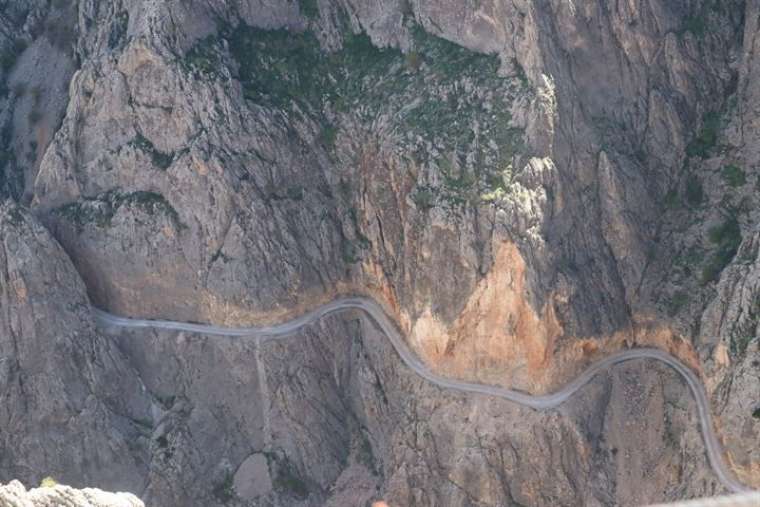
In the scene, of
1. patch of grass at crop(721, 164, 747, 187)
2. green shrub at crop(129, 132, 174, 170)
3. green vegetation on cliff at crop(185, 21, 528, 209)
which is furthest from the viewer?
green shrub at crop(129, 132, 174, 170)

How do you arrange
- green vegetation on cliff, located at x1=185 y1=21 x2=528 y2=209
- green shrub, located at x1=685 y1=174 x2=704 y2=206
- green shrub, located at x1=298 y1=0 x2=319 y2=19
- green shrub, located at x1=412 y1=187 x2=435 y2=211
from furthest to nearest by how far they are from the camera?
green shrub, located at x1=298 y1=0 x2=319 y2=19
green shrub, located at x1=685 y1=174 x2=704 y2=206
green shrub, located at x1=412 y1=187 x2=435 y2=211
green vegetation on cliff, located at x1=185 y1=21 x2=528 y2=209

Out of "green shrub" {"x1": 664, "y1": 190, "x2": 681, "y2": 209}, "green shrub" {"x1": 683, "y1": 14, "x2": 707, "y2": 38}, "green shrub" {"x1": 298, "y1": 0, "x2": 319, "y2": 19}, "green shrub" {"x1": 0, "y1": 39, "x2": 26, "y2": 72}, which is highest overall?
"green shrub" {"x1": 298, "y1": 0, "x2": 319, "y2": 19}

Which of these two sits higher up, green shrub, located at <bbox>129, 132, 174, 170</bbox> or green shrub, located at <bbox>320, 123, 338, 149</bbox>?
green shrub, located at <bbox>320, 123, 338, 149</bbox>

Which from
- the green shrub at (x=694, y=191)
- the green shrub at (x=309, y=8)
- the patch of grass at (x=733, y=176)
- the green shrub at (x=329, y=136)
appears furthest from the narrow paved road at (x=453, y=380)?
the green shrub at (x=309, y=8)

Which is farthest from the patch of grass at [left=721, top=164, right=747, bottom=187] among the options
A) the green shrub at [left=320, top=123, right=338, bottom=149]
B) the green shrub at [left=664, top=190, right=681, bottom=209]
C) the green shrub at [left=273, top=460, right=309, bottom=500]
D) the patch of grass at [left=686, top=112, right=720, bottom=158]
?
the green shrub at [left=273, top=460, right=309, bottom=500]

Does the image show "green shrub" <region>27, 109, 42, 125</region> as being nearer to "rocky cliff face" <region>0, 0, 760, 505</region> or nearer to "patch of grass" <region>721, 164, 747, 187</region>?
"rocky cliff face" <region>0, 0, 760, 505</region>

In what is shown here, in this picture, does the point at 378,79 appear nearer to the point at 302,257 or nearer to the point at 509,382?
the point at 302,257

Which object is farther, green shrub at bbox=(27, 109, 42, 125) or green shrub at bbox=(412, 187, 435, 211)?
green shrub at bbox=(27, 109, 42, 125)

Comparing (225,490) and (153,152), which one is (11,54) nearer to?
(153,152)
